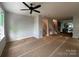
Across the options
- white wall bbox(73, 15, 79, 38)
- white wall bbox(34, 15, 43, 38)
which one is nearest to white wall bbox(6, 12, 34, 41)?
white wall bbox(34, 15, 43, 38)

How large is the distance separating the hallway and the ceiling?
41 cm

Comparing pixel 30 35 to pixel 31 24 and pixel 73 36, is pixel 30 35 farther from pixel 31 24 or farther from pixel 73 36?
pixel 73 36

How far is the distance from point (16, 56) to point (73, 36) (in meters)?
0.96

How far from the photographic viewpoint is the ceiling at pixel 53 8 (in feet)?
4.84

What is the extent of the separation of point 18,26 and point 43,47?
1.74ft

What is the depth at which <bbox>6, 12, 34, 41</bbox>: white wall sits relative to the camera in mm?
1526

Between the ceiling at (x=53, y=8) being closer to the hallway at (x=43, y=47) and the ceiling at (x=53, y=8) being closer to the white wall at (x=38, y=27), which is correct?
the white wall at (x=38, y=27)

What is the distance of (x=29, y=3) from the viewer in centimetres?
147

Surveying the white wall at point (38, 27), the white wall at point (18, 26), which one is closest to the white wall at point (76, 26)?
the white wall at point (38, 27)

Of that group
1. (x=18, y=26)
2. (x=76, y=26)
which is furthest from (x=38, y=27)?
(x=76, y=26)

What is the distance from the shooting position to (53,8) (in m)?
1.53

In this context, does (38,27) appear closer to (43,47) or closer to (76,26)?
(43,47)

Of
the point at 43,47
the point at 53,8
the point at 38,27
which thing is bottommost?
the point at 43,47

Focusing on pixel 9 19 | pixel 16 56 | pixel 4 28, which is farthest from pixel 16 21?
pixel 16 56
